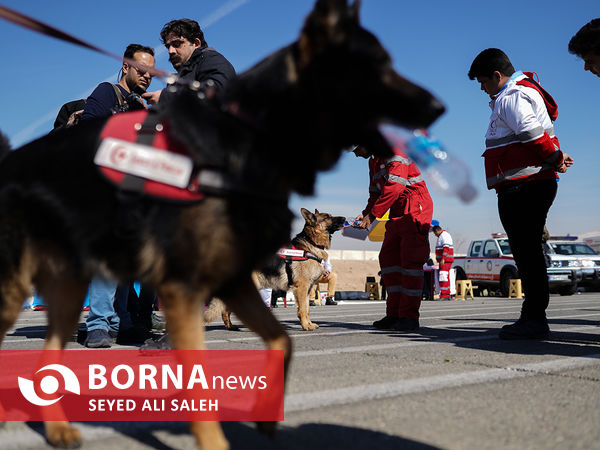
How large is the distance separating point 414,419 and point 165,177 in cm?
168

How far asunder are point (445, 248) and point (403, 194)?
1131 cm

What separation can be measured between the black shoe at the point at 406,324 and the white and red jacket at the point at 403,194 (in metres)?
1.15

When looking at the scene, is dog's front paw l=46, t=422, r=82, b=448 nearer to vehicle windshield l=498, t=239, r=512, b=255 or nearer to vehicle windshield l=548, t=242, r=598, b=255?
vehicle windshield l=498, t=239, r=512, b=255

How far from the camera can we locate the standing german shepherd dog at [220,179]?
6.39ft

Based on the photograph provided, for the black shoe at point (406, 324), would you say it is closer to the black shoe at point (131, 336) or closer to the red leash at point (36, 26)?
the black shoe at point (131, 336)

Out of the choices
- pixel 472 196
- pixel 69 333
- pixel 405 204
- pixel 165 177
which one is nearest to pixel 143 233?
pixel 165 177

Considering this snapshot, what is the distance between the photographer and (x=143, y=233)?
78.5 inches

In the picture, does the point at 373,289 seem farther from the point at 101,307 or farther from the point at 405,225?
the point at 101,307

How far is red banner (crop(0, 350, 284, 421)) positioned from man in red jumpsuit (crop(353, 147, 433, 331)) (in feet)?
8.68

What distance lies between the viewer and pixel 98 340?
5.48 meters

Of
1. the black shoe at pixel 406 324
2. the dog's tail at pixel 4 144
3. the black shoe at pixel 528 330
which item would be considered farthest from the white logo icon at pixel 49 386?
the black shoe at pixel 406 324

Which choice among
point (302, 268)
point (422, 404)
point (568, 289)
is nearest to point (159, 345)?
point (422, 404)

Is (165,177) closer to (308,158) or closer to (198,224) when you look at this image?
(198,224)

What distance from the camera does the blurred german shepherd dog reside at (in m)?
7.84
